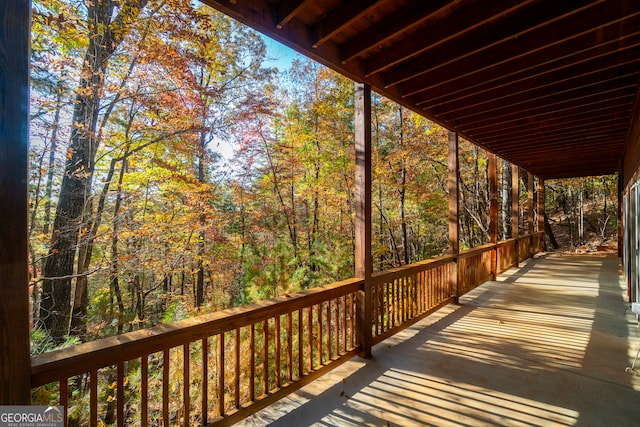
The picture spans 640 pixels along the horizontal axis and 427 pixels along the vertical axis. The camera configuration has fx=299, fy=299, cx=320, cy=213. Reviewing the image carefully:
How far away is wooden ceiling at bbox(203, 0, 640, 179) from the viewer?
2.14 m

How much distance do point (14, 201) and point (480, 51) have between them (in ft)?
11.1

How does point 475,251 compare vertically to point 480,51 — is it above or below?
below

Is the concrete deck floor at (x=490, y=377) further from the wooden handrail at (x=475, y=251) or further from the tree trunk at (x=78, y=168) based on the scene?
the tree trunk at (x=78, y=168)

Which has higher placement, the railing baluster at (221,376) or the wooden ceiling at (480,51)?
the wooden ceiling at (480,51)

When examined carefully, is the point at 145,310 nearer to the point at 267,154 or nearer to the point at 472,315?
the point at 267,154

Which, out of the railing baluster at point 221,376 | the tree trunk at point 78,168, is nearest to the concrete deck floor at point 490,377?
the railing baluster at point 221,376

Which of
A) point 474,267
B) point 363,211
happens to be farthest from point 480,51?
point 474,267

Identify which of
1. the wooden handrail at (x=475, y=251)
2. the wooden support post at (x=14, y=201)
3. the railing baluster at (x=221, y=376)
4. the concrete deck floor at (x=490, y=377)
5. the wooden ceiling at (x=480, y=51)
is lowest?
the concrete deck floor at (x=490, y=377)

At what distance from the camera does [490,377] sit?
270 centimetres

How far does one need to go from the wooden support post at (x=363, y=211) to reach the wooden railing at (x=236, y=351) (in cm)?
9

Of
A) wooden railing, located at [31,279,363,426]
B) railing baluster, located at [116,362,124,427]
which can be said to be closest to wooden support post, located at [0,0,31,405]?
wooden railing, located at [31,279,363,426]

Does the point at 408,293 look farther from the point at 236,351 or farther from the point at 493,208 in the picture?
the point at 493,208

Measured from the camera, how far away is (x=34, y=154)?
4.43 metres

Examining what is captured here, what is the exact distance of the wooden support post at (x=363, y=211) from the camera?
304 centimetres
